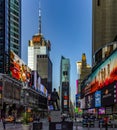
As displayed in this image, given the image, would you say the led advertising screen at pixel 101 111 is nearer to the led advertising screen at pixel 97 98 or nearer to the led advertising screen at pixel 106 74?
the led advertising screen at pixel 97 98

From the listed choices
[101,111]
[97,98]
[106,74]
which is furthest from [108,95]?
[97,98]

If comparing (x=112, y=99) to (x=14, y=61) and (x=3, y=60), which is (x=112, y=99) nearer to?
(x=14, y=61)

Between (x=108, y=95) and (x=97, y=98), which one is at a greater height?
(x=97, y=98)

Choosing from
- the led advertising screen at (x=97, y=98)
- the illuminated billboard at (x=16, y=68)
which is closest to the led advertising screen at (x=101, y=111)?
the led advertising screen at (x=97, y=98)

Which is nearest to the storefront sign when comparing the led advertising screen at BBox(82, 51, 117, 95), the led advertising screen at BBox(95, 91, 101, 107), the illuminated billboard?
the led advertising screen at BBox(82, 51, 117, 95)

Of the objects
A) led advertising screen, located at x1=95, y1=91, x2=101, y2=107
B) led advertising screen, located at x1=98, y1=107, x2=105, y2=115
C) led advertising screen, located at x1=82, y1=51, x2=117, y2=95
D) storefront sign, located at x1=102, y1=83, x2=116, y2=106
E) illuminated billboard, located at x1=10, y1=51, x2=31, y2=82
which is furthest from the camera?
illuminated billboard, located at x1=10, y1=51, x2=31, y2=82

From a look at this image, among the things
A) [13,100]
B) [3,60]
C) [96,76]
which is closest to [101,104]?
[96,76]

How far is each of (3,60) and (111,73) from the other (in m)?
69.1

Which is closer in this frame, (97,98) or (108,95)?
(108,95)

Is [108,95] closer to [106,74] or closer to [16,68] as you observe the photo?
[106,74]

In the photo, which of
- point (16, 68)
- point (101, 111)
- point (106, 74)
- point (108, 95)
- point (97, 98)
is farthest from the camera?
point (16, 68)

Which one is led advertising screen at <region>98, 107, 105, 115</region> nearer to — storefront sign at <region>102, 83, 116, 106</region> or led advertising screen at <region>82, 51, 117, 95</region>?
storefront sign at <region>102, 83, 116, 106</region>

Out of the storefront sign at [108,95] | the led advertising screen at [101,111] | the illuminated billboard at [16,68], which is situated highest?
the illuminated billboard at [16,68]

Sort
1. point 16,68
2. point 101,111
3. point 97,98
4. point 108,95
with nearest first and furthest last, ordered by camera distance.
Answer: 1. point 108,95
2. point 101,111
3. point 97,98
4. point 16,68
